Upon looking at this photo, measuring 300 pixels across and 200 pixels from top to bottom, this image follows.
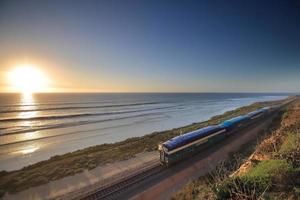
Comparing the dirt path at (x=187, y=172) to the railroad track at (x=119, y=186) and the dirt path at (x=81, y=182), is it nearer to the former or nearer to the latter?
the railroad track at (x=119, y=186)

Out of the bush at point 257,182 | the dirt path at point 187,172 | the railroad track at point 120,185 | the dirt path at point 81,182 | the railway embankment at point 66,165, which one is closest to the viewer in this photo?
the bush at point 257,182

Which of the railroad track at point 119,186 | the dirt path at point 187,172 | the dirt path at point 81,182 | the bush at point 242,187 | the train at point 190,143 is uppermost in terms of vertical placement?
the bush at point 242,187

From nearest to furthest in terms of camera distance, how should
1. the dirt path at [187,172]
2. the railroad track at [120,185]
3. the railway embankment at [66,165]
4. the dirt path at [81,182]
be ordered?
the dirt path at [187,172] < the railroad track at [120,185] < the dirt path at [81,182] < the railway embankment at [66,165]

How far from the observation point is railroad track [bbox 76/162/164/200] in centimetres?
1477

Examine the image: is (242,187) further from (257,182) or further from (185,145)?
(185,145)

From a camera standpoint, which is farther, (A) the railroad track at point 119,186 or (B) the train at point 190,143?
(B) the train at point 190,143

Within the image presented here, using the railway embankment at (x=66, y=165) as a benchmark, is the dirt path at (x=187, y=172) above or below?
above

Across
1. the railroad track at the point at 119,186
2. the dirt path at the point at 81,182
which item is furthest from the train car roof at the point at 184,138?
the dirt path at the point at 81,182

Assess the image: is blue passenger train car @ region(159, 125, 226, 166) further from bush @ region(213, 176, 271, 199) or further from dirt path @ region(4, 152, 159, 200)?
bush @ region(213, 176, 271, 199)

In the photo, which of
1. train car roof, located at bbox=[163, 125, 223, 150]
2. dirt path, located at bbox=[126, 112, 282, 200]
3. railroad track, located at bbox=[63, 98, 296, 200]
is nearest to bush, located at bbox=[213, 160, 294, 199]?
dirt path, located at bbox=[126, 112, 282, 200]

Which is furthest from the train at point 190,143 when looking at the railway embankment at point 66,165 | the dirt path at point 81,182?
the railway embankment at point 66,165

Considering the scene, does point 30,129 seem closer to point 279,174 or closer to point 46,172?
point 46,172

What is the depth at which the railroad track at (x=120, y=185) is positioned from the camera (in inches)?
582

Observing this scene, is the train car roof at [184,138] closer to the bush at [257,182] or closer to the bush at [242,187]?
the bush at [257,182]
